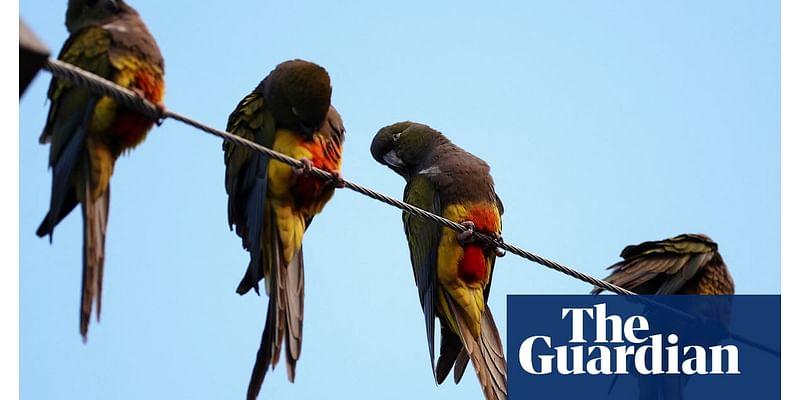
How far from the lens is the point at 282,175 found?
595 centimetres

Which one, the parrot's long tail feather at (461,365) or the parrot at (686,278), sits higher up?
the parrot at (686,278)

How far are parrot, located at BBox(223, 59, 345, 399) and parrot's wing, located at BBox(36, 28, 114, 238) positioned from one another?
44.3 inches

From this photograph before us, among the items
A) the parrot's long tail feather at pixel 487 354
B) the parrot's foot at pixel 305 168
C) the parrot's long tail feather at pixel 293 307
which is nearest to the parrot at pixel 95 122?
the parrot's foot at pixel 305 168

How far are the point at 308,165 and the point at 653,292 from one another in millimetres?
2832

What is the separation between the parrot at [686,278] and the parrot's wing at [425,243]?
1.43m

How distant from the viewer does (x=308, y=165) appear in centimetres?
579

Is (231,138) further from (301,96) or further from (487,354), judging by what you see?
(487,354)

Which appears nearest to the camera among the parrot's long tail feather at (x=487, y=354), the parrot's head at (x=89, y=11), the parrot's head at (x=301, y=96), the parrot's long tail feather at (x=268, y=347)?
the parrot's long tail feather at (x=268, y=347)

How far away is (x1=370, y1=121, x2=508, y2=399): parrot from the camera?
652 centimetres

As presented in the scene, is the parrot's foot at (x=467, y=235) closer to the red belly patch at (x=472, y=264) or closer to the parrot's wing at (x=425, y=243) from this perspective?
the red belly patch at (x=472, y=264)

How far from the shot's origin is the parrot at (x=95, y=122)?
504cm

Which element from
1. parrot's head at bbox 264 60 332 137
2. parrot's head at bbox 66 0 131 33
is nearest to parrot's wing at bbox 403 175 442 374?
parrot's head at bbox 264 60 332 137

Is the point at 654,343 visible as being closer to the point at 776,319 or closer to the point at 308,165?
the point at 776,319

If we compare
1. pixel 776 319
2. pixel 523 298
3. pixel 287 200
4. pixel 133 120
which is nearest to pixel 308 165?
pixel 287 200
